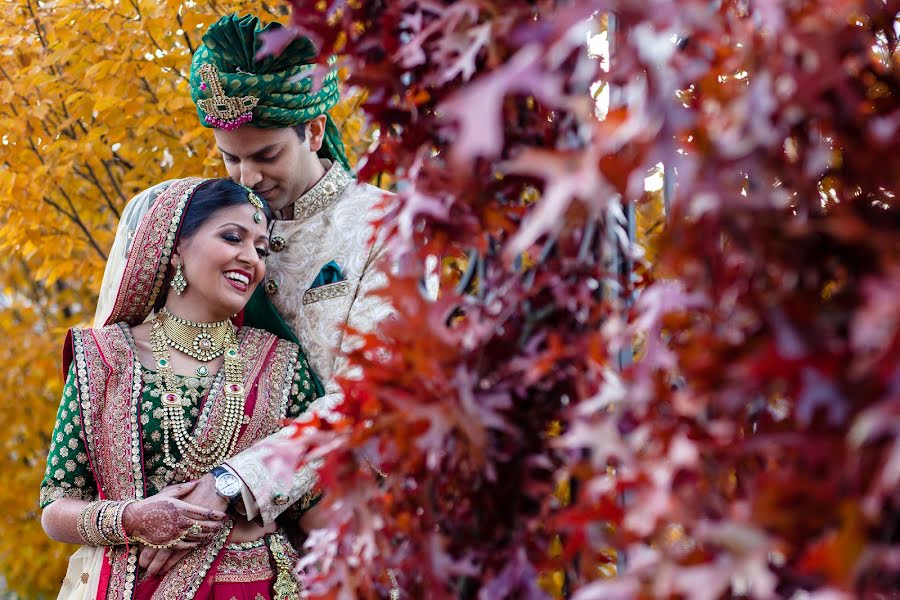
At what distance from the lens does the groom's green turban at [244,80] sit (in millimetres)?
2557

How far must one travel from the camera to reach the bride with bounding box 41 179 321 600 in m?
2.29

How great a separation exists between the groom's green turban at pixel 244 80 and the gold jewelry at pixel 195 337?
1.55ft

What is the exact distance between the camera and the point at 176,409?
2.37m

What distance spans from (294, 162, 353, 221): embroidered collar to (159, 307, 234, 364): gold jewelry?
1.32ft

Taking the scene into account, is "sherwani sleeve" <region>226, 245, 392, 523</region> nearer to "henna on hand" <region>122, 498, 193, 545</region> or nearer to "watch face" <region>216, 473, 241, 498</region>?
"watch face" <region>216, 473, 241, 498</region>

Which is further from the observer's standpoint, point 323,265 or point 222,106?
point 323,265

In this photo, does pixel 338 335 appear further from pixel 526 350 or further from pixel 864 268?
pixel 864 268

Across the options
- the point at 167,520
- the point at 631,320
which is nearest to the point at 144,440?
the point at 167,520

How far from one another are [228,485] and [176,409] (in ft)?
0.70

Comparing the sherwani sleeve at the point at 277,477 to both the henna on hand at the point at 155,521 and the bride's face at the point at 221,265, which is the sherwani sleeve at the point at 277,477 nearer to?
the henna on hand at the point at 155,521

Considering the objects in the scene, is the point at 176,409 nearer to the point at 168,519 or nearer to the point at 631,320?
the point at 168,519

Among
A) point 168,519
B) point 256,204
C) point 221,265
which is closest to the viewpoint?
point 168,519

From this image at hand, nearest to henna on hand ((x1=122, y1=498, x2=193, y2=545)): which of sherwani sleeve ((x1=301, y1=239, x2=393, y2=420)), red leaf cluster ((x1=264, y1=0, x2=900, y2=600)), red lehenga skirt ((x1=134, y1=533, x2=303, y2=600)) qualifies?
red lehenga skirt ((x1=134, y1=533, x2=303, y2=600))

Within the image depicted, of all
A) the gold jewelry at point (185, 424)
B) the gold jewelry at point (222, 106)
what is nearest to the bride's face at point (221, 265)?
the gold jewelry at point (185, 424)
